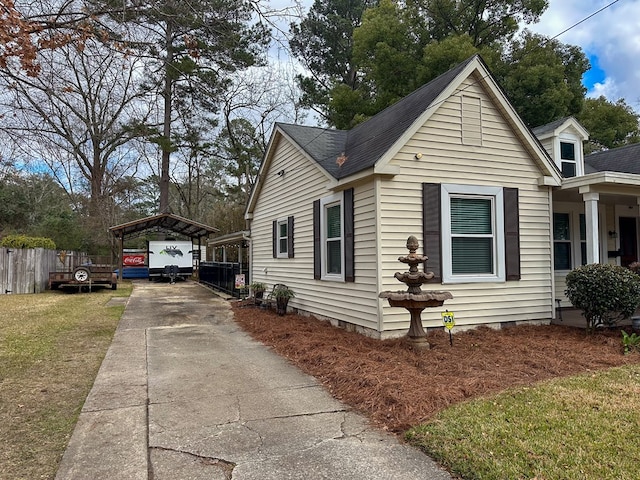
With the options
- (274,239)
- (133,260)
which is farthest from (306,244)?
(133,260)

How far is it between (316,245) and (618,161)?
27.8 feet

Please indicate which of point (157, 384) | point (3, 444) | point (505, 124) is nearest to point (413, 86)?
point (505, 124)

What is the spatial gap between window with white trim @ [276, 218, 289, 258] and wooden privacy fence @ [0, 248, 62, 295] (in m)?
10.4

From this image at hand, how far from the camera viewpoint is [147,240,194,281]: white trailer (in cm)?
2358

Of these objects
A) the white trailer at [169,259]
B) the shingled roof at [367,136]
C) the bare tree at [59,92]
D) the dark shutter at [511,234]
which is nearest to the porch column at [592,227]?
the dark shutter at [511,234]

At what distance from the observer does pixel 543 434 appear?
329 centimetres

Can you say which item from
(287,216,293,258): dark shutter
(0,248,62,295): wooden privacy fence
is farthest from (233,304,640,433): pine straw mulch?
(0,248,62,295): wooden privacy fence

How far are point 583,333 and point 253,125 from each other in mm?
25386

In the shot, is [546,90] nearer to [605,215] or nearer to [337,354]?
[605,215]

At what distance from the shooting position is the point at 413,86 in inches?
746

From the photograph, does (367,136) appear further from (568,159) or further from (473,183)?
(568,159)

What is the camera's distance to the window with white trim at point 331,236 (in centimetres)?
811

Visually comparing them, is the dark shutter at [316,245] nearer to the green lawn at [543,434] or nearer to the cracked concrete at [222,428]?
the cracked concrete at [222,428]

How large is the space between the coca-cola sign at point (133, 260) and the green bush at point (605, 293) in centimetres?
2711
